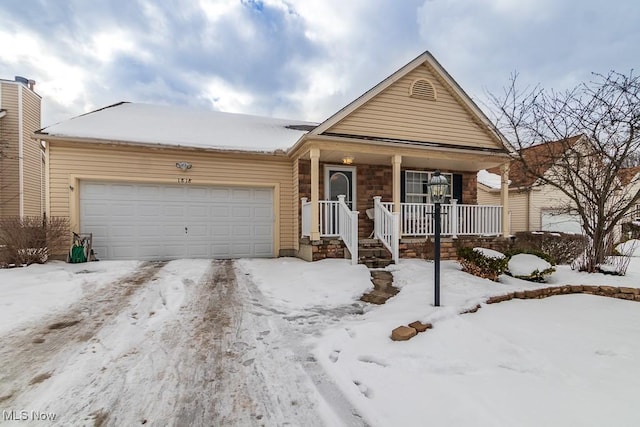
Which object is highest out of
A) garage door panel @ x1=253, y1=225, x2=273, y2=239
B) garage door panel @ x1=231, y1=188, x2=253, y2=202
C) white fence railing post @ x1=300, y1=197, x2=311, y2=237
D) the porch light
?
garage door panel @ x1=231, y1=188, x2=253, y2=202

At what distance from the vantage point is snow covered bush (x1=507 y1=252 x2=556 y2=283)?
569cm

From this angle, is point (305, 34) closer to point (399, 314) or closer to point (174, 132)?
point (174, 132)

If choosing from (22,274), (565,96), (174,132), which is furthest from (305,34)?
(22,274)

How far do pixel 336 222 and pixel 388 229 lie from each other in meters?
1.31

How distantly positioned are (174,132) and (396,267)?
725cm

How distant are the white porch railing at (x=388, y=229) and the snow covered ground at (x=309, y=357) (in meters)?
1.90

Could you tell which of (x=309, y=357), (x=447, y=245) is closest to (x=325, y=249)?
(x=447, y=245)

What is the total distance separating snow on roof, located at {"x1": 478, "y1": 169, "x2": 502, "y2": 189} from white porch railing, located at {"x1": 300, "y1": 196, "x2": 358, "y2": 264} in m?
12.0

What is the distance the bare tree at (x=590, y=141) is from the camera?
606cm

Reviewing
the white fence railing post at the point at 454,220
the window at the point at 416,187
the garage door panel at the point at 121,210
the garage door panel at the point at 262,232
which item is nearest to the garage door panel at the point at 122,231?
the garage door panel at the point at 121,210

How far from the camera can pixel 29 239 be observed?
261 inches

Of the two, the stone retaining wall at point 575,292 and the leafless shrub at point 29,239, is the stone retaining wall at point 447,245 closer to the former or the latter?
the stone retaining wall at point 575,292

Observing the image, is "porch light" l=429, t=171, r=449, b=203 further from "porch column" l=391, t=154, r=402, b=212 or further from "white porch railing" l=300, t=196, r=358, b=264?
"porch column" l=391, t=154, r=402, b=212

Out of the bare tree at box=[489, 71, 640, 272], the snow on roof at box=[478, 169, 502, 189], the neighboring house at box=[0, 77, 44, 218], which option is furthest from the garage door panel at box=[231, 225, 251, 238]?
the snow on roof at box=[478, 169, 502, 189]
